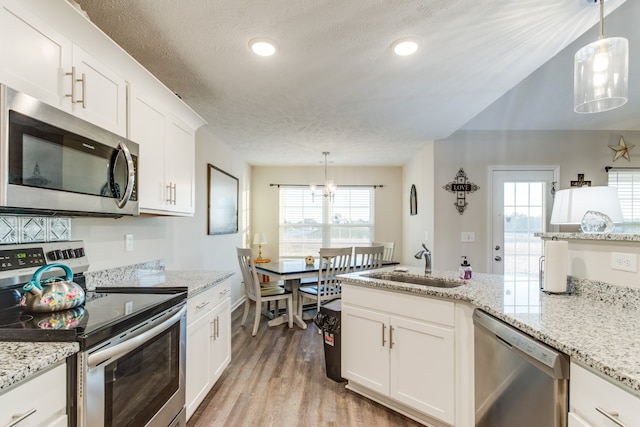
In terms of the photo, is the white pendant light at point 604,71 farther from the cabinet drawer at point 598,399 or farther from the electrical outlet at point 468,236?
Answer: the electrical outlet at point 468,236

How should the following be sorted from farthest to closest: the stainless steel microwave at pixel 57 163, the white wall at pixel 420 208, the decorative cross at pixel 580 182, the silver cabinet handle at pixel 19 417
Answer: the white wall at pixel 420 208, the decorative cross at pixel 580 182, the stainless steel microwave at pixel 57 163, the silver cabinet handle at pixel 19 417

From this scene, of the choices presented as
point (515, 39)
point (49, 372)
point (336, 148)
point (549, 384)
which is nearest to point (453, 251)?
point (336, 148)

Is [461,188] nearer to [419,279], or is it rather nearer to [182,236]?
[419,279]

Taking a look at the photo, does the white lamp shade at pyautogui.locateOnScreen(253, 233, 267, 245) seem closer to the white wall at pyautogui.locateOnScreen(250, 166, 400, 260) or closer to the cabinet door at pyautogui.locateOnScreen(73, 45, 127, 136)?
the white wall at pyautogui.locateOnScreen(250, 166, 400, 260)

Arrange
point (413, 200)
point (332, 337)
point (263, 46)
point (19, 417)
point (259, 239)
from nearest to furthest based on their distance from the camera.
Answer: point (19, 417), point (263, 46), point (332, 337), point (413, 200), point (259, 239)

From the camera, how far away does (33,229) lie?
150 centimetres

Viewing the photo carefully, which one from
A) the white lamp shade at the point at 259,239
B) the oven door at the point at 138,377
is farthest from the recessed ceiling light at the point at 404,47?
the white lamp shade at the point at 259,239

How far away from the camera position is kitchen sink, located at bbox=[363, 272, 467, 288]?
2244 mm

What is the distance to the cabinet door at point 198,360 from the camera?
1.93 metres

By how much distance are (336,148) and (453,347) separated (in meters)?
3.40

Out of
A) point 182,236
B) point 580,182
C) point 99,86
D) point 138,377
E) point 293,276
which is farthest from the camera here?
point 580,182

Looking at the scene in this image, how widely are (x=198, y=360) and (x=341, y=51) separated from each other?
217cm

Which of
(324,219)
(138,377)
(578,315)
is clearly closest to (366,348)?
(578,315)

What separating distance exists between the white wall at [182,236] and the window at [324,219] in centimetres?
99
